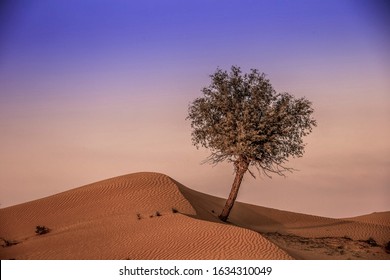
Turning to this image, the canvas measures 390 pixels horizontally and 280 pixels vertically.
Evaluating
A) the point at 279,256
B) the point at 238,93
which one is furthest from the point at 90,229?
the point at 238,93

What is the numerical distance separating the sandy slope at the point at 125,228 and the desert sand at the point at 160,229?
38 mm

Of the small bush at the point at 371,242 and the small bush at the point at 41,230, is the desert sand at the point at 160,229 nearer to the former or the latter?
the small bush at the point at 371,242

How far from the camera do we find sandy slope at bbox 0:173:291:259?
21250 mm

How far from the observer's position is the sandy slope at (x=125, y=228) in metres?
21.2

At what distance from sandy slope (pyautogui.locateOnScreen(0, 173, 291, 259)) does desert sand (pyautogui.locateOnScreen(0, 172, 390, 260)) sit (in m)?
0.04

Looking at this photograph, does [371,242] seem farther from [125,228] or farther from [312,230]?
[125,228]

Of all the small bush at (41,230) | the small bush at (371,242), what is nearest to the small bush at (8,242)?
the small bush at (41,230)

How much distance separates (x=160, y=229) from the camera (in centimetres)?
2395

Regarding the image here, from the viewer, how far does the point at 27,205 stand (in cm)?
3362

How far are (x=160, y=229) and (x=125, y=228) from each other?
1.81 meters

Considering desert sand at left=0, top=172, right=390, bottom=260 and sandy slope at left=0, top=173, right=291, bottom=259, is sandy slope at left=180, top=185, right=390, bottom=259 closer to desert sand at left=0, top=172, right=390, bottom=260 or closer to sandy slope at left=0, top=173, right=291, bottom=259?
desert sand at left=0, top=172, right=390, bottom=260

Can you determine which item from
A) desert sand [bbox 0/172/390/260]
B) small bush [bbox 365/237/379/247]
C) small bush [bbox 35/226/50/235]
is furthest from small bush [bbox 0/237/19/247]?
small bush [bbox 365/237/379/247]

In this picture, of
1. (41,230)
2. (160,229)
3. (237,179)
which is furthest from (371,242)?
(41,230)
